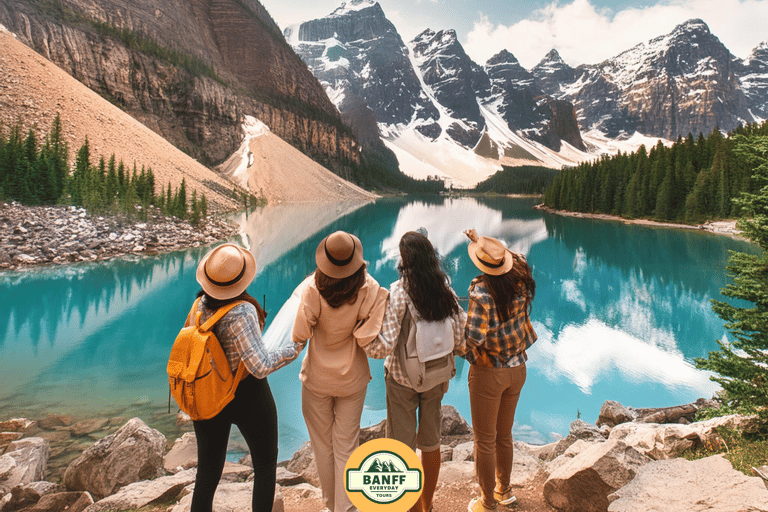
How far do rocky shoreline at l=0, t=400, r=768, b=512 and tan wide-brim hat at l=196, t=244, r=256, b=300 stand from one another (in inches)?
67.3

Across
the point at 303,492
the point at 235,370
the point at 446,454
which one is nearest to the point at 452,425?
the point at 446,454

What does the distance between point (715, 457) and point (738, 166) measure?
41313mm

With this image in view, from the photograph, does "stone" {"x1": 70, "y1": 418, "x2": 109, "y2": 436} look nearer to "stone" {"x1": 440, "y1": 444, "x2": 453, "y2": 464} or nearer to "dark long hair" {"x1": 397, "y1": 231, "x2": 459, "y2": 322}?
"stone" {"x1": 440, "y1": 444, "x2": 453, "y2": 464}

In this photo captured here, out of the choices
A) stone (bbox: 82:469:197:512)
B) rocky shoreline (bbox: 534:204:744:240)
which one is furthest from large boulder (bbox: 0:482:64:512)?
rocky shoreline (bbox: 534:204:744:240)

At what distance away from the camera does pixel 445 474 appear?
3.81m

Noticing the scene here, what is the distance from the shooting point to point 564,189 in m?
57.9

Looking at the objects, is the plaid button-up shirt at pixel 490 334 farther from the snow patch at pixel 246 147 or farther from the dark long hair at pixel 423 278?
the snow patch at pixel 246 147

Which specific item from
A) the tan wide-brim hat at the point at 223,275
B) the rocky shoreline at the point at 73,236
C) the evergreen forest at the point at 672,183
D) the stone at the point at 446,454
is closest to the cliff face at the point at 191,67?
the rocky shoreline at the point at 73,236

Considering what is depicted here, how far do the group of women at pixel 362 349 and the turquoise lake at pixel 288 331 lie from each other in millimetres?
3101

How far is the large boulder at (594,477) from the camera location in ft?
9.11

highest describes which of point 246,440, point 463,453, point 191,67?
point 191,67

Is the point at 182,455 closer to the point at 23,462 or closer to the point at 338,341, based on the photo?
the point at 23,462

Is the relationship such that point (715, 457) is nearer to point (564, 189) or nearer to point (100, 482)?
point (100, 482)

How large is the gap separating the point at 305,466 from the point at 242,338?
115 inches
